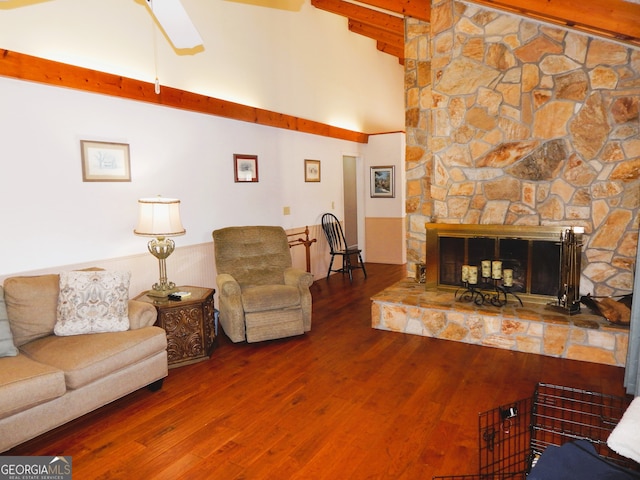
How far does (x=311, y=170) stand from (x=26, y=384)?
464 cm

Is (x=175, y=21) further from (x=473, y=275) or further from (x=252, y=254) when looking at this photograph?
(x=473, y=275)

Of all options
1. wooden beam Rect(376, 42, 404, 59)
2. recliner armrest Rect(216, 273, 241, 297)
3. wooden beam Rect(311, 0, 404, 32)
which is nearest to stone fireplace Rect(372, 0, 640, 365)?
recliner armrest Rect(216, 273, 241, 297)

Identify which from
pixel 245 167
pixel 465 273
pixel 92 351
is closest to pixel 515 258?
pixel 465 273

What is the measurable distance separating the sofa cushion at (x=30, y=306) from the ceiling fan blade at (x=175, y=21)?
1.85 meters

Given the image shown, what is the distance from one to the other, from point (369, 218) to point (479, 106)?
3609 mm

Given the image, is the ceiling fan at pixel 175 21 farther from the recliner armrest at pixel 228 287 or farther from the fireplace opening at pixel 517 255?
the fireplace opening at pixel 517 255

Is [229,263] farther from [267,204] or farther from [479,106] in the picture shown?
[479,106]

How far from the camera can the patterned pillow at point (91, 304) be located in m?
2.80

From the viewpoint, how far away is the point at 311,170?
623 cm

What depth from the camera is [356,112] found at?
7.34m

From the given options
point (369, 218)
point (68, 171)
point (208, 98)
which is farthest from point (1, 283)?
point (369, 218)

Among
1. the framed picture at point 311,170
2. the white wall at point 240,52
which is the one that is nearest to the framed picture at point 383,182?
the white wall at point 240,52

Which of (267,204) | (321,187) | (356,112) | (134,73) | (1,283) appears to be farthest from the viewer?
(356,112)

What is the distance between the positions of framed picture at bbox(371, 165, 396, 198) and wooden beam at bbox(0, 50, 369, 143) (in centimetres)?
216
